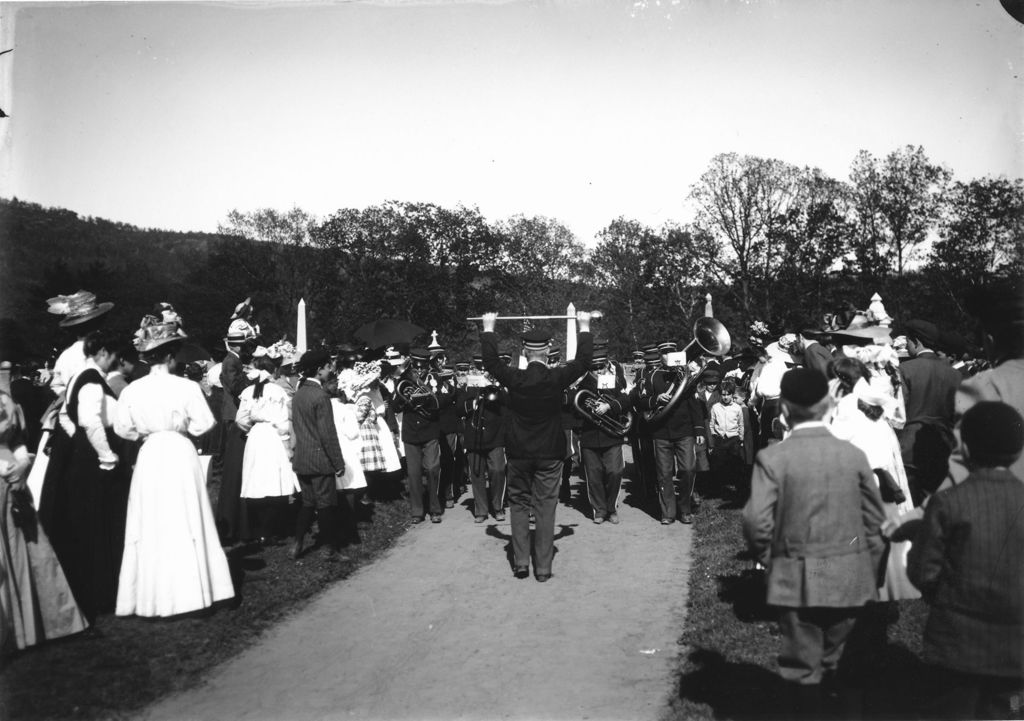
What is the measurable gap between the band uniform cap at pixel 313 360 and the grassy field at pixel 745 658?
171 inches

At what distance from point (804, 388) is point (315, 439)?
5.39 m

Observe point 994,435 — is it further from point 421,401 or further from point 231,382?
point 231,382

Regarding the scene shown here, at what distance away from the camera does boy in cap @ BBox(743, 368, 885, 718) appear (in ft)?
12.2

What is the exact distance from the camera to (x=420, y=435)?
33.2 ft

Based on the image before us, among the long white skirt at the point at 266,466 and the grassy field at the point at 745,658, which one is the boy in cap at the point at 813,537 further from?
the long white skirt at the point at 266,466

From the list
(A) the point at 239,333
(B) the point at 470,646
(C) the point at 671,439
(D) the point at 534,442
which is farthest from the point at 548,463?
(A) the point at 239,333

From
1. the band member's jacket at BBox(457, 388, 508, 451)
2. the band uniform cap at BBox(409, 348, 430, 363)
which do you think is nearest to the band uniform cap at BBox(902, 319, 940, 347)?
the band member's jacket at BBox(457, 388, 508, 451)

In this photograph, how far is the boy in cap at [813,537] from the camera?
3.71 m

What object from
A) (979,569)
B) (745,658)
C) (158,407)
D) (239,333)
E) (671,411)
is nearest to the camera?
(979,569)

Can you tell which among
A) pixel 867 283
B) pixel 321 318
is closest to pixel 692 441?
pixel 867 283

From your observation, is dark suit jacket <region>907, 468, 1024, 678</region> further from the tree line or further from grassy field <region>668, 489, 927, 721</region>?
the tree line

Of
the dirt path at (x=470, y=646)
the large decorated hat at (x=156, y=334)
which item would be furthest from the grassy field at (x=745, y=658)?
the large decorated hat at (x=156, y=334)

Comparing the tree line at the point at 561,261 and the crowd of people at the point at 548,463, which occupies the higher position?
the tree line at the point at 561,261

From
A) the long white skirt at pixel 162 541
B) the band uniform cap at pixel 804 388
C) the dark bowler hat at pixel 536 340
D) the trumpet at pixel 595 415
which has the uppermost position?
the dark bowler hat at pixel 536 340
